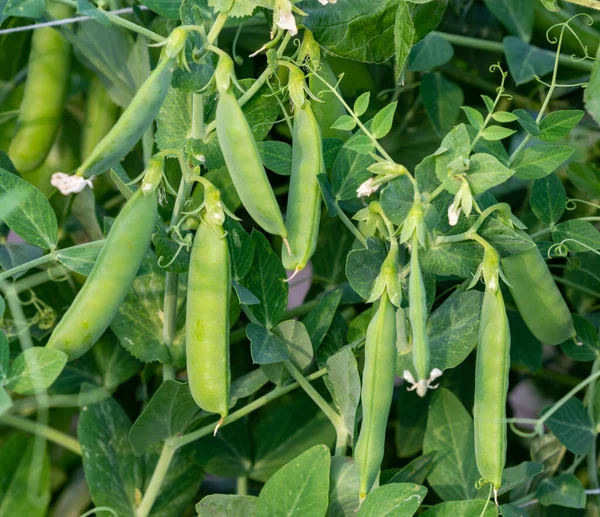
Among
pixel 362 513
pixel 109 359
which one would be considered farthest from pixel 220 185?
pixel 362 513

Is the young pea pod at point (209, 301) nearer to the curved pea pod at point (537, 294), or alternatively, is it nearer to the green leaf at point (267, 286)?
the green leaf at point (267, 286)

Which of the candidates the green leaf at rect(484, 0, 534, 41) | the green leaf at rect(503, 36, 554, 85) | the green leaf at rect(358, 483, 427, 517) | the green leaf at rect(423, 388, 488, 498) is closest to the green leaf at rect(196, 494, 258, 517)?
the green leaf at rect(358, 483, 427, 517)

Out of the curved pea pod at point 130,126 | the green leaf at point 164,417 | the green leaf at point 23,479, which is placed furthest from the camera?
the green leaf at point 23,479

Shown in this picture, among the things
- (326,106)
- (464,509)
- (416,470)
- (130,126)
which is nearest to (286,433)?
(416,470)

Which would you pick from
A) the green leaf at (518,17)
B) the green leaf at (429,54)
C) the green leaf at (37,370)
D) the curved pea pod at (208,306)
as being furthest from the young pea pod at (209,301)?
the green leaf at (518,17)

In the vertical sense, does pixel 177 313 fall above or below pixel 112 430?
above

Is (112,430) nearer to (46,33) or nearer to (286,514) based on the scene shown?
(286,514)
